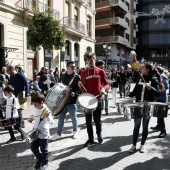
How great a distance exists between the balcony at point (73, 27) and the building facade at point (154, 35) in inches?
1179

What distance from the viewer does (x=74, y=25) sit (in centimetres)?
2316

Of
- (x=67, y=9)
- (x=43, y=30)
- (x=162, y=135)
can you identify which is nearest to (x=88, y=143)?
(x=162, y=135)

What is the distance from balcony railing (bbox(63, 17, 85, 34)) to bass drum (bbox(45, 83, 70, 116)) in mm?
16828

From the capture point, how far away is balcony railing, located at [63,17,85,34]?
2159 centimetres

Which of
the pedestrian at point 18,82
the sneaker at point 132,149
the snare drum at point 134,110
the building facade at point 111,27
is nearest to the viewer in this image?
the snare drum at point 134,110

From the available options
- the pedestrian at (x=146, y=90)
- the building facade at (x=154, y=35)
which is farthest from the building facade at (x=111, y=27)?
the pedestrian at (x=146, y=90)

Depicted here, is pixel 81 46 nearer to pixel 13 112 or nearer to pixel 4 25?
pixel 4 25

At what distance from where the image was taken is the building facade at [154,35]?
50.8 m

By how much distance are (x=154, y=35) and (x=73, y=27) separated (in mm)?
33267

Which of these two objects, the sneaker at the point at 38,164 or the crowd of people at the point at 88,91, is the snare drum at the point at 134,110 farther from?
the sneaker at the point at 38,164

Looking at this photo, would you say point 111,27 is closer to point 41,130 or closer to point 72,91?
point 72,91

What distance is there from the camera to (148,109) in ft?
14.6

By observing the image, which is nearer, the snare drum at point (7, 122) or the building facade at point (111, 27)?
the snare drum at point (7, 122)

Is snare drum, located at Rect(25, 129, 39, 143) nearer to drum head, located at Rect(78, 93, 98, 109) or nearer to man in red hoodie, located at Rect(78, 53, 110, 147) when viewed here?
drum head, located at Rect(78, 93, 98, 109)
